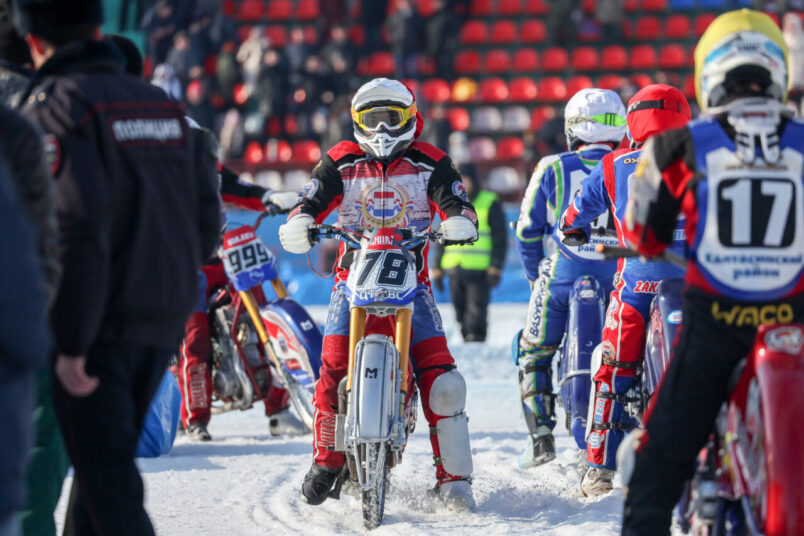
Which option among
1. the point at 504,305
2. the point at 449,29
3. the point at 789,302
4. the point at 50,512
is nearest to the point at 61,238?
the point at 50,512

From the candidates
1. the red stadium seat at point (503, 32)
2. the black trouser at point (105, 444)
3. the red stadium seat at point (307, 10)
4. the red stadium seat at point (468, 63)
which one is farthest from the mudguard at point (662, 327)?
the red stadium seat at point (307, 10)

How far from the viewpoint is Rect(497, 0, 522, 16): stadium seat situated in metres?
19.4

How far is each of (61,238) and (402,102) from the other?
265 cm

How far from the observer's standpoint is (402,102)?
211 inches

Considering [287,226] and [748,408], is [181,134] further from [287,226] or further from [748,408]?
[287,226]

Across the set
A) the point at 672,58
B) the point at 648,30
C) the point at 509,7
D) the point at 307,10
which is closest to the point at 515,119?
the point at 509,7

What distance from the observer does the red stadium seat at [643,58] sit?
60.4 feet

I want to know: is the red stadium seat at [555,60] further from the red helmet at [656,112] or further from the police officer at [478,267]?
the red helmet at [656,112]

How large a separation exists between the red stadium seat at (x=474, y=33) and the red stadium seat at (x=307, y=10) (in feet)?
8.21

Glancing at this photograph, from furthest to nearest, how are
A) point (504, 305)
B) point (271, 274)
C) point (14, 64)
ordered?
point (504, 305) → point (271, 274) → point (14, 64)

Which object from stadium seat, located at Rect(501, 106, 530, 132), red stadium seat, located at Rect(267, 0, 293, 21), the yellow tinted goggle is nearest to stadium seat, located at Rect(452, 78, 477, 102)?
stadium seat, located at Rect(501, 106, 530, 132)

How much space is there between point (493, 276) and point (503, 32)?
8620 mm

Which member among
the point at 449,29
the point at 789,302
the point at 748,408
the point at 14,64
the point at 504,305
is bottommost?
the point at 504,305

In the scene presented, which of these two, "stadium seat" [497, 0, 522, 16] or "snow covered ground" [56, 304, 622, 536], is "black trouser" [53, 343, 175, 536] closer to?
"snow covered ground" [56, 304, 622, 536]
